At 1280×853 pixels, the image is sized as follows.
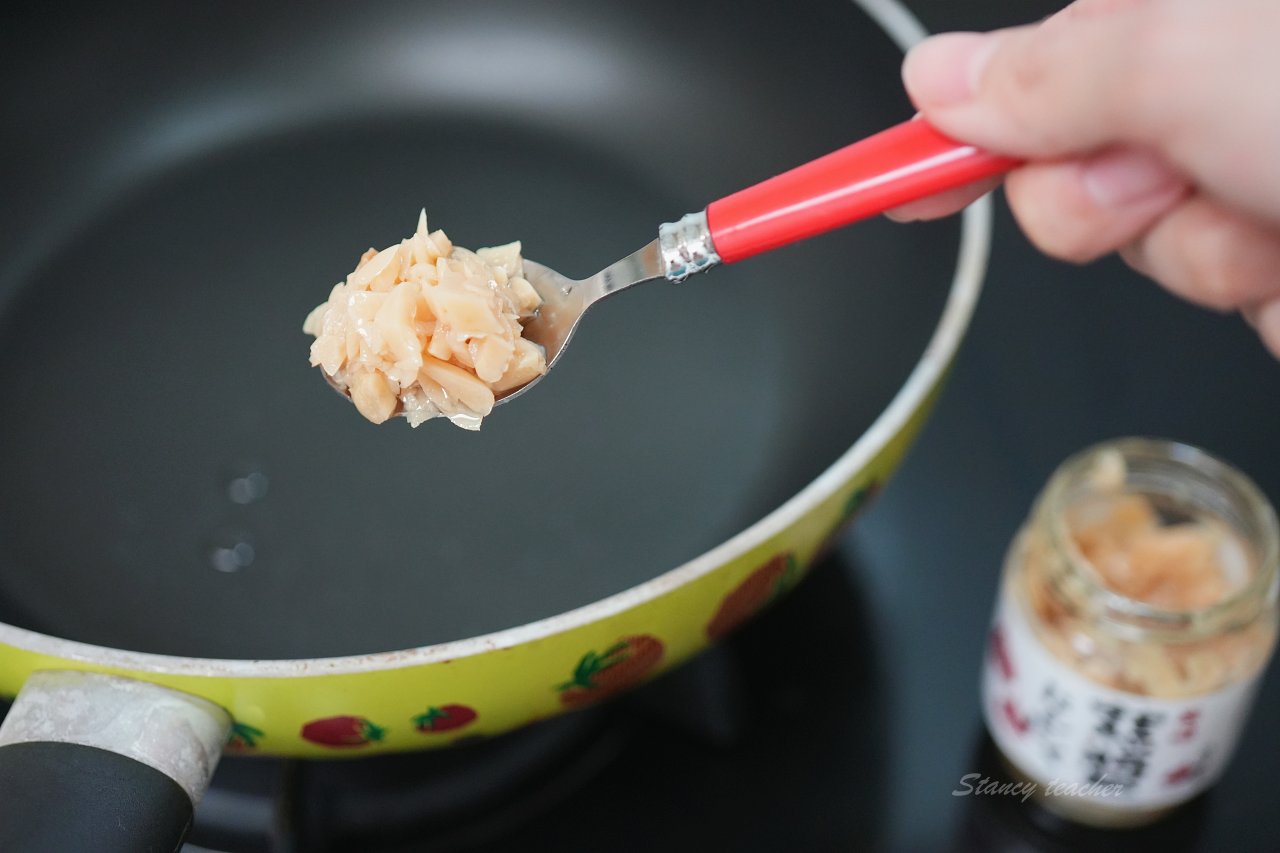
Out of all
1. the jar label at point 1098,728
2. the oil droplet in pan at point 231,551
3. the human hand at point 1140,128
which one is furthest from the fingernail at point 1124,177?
the oil droplet in pan at point 231,551

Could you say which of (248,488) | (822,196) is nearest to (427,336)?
(822,196)

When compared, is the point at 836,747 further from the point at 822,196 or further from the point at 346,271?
the point at 346,271

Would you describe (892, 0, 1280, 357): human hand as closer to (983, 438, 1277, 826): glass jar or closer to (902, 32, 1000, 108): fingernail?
(902, 32, 1000, 108): fingernail

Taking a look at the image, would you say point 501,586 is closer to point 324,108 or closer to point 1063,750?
point 1063,750

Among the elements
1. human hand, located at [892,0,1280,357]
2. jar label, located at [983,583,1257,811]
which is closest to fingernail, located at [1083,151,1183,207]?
human hand, located at [892,0,1280,357]

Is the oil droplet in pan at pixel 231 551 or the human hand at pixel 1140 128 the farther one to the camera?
the oil droplet in pan at pixel 231 551

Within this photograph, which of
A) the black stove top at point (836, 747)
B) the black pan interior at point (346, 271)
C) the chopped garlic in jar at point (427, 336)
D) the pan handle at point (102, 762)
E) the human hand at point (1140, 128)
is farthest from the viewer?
the black pan interior at point (346, 271)

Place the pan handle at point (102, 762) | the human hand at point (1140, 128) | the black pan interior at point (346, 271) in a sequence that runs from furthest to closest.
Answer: the black pan interior at point (346, 271) < the pan handle at point (102, 762) < the human hand at point (1140, 128)

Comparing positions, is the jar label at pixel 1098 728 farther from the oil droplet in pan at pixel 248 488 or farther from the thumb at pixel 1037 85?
the oil droplet in pan at pixel 248 488

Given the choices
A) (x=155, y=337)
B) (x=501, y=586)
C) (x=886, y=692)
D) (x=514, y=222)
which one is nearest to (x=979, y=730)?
(x=886, y=692)
